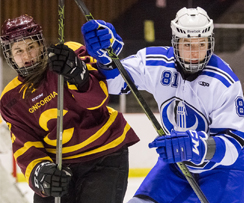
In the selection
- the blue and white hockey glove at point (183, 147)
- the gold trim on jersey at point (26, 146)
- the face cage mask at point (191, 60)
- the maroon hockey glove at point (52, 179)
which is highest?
the face cage mask at point (191, 60)

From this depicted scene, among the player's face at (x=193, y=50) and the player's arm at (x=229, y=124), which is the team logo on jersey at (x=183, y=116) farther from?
the player's face at (x=193, y=50)

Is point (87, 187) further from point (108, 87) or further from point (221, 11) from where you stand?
point (221, 11)

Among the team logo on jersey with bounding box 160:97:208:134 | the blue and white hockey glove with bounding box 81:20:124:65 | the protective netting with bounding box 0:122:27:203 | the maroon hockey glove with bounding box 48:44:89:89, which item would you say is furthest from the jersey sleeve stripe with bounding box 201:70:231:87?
the protective netting with bounding box 0:122:27:203

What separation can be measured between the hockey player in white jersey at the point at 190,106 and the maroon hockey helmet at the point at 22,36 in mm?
235

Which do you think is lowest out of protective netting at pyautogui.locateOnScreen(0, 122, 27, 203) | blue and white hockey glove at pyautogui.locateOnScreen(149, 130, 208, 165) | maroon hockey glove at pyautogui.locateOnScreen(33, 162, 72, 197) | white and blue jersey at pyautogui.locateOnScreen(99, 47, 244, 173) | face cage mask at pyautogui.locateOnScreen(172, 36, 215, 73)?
protective netting at pyautogui.locateOnScreen(0, 122, 27, 203)

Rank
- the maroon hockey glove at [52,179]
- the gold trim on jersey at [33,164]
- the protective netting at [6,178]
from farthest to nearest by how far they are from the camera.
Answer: the protective netting at [6,178] → the gold trim on jersey at [33,164] → the maroon hockey glove at [52,179]

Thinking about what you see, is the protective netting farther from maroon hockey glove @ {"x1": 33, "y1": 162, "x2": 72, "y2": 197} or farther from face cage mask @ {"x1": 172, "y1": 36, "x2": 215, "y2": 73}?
face cage mask @ {"x1": 172, "y1": 36, "x2": 215, "y2": 73}

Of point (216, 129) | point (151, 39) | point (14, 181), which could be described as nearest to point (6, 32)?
point (216, 129)

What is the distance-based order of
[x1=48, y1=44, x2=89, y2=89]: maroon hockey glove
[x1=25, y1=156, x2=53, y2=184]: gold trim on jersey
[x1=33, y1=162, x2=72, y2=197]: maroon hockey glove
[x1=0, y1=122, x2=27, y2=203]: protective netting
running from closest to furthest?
[x1=48, y1=44, x2=89, y2=89]: maroon hockey glove → [x1=33, y1=162, x2=72, y2=197]: maroon hockey glove → [x1=25, y1=156, x2=53, y2=184]: gold trim on jersey → [x1=0, y1=122, x2=27, y2=203]: protective netting

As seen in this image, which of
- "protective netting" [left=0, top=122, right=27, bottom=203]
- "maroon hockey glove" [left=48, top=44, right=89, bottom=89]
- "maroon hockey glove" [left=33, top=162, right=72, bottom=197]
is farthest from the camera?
"protective netting" [left=0, top=122, right=27, bottom=203]

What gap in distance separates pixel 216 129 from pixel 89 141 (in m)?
0.53

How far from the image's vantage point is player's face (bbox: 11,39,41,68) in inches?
76.6

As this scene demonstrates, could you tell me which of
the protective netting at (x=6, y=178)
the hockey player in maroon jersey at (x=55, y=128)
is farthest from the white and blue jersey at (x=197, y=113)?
the protective netting at (x=6, y=178)

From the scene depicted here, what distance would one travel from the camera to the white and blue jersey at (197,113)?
1.88 meters
